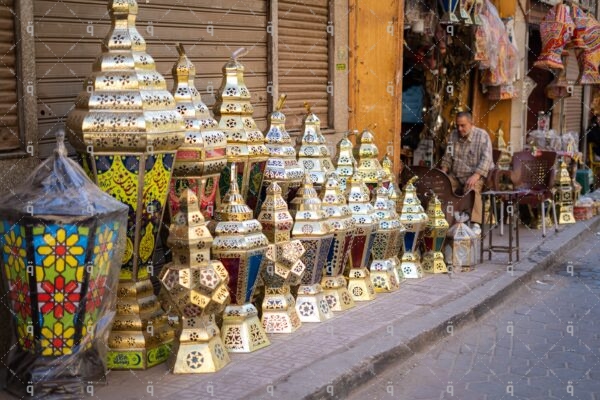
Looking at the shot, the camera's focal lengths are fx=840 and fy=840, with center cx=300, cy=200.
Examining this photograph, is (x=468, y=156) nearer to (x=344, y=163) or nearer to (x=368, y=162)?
(x=368, y=162)

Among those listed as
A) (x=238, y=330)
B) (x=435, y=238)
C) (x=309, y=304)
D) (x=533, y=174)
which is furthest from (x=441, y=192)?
(x=238, y=330)

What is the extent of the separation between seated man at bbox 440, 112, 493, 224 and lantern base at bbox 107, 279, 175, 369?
5.64 metres

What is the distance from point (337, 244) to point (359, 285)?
2.23 feet

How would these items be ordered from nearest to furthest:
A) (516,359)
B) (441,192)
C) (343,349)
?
(343,349) < (516,359) < (441,192)

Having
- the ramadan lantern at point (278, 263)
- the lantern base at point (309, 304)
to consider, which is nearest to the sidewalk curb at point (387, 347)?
the lantern base at point (309, 304)

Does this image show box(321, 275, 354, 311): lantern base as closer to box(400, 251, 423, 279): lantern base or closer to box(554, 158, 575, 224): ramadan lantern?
box(400, 251, 423, 279): lantern base

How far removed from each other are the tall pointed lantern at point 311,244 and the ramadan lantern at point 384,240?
1061 millimetres

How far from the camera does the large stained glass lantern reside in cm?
429

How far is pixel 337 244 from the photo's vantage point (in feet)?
21.3

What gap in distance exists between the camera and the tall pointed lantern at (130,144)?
4.77 meters

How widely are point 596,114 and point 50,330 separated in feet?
58.9

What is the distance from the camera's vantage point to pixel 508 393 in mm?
5410

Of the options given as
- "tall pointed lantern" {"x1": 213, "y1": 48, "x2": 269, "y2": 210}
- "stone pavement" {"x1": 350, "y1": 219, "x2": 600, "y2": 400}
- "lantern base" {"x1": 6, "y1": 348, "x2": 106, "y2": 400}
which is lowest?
"stone pavement" {"x1": 350, "y1": 219, "x2": 600, "y2": 400}

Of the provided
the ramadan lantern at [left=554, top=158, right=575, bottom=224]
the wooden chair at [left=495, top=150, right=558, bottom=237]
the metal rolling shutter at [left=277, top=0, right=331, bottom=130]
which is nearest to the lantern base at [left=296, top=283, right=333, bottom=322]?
the metal rolling shutter at [left=277, top=0, right=331, bottom=130]
